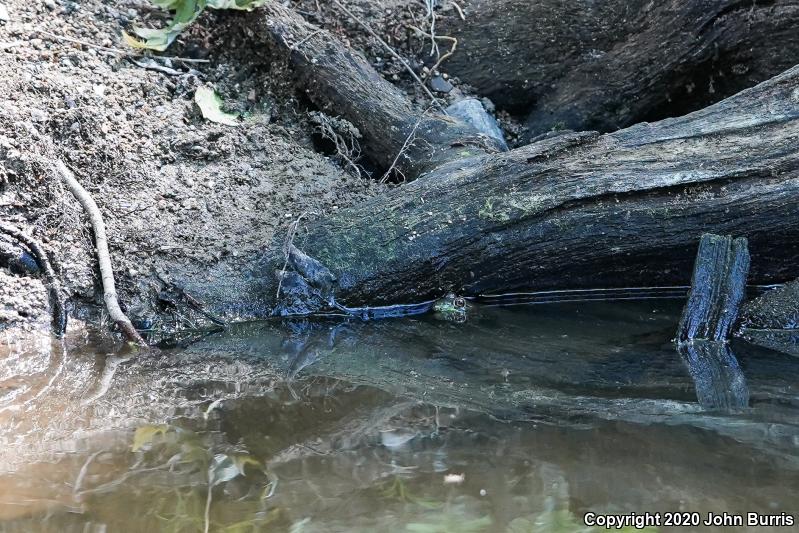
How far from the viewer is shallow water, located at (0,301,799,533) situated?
1915 mm

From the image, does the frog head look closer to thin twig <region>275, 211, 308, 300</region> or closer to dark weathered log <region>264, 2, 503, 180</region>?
thin twig <region>275, 211, 308, 300</region>

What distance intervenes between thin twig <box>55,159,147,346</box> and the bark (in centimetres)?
77

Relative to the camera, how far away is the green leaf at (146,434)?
7.54 feet

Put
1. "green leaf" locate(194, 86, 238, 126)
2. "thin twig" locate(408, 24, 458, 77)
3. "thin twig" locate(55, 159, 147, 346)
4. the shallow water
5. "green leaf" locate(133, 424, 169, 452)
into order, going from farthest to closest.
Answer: "thin twig" locate(408, 24, 458, 77)
"green leaf" locate(194, 86, 238, 126)
"thin twig" locate(55, 159, 147, 346)
"green leaf" locate(133, 424, 169, 452)
the shallow water

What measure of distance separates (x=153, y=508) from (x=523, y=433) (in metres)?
1.12

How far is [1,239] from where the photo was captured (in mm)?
3410

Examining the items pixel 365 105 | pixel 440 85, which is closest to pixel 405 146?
pixel 365 105

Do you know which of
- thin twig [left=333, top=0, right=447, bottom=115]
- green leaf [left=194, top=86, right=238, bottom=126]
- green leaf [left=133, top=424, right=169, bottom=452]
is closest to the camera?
green leaf [left=133, top=424, right=169, bottom=452]

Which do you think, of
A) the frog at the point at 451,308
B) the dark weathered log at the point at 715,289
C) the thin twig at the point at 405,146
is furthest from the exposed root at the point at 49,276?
the dark weathered log at the point at 715,289

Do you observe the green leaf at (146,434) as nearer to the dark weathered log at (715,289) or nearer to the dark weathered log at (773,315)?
the dark weathered log at (715,289)

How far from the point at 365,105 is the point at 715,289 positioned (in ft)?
7.72

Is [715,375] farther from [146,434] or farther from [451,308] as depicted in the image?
[146,434]

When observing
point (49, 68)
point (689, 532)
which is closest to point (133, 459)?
point (689, 532)

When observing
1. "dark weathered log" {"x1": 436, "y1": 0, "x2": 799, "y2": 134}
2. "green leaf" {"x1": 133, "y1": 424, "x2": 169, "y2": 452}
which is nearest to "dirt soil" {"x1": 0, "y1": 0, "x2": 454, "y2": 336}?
"green leaf" {"x1": 133, "y1": 424, "x2": 169, "y2": 452}
